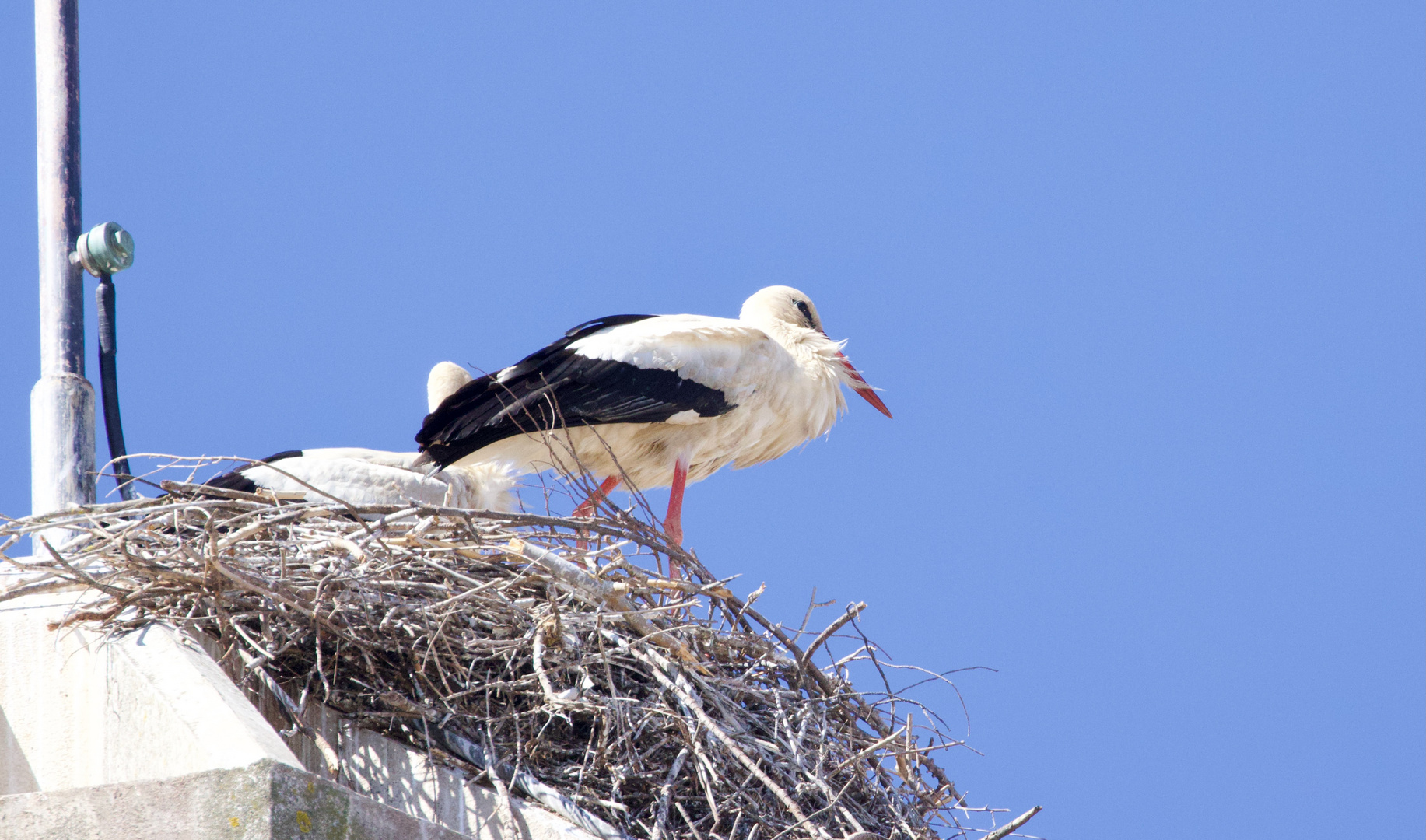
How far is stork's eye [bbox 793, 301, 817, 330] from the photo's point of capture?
23.0 feet

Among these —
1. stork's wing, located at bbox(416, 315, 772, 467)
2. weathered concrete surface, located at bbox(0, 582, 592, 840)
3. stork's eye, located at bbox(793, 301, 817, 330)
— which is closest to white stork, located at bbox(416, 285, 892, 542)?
stork's wing, located at bbox(416, 315, 772, 467)

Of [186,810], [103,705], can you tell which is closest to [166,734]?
[103,705]

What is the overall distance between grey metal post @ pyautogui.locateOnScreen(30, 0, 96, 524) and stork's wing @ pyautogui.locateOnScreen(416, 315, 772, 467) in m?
1.43

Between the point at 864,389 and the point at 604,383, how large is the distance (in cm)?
139

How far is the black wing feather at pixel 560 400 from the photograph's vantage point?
5500 mm

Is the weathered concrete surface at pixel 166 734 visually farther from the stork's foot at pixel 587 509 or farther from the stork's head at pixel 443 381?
the stork's head at pixel 443 381

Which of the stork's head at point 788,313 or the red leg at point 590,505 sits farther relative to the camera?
the stork's head at point 788,313

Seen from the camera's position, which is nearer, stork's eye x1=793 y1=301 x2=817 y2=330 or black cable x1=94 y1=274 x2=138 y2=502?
black cable x1=94 y1=274 x2=138 y2=502

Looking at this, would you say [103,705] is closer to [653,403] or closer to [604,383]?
[604,383]

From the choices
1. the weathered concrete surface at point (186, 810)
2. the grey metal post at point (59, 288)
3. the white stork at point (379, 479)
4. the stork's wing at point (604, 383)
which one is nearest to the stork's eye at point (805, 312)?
the stork's wing at point (604, 383)

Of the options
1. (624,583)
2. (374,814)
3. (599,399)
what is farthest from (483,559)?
(599,399)

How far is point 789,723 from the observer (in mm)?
3889

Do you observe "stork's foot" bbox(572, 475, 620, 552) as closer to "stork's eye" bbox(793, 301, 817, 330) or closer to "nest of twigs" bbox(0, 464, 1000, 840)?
"nest of twigs" bbox(0, 464, 1000, 840)

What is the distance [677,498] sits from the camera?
6176mm
